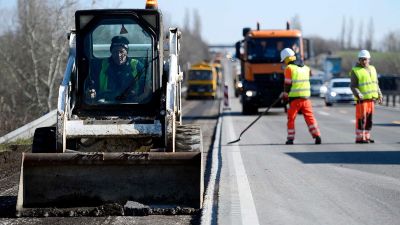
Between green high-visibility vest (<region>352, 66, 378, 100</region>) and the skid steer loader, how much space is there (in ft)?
24.1

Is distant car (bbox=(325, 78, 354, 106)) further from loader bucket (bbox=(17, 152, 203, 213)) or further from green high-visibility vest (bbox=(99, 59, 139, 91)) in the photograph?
loader bucket (bbox=(17, 152, 203, 213))

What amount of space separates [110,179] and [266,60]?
2026 centimetres

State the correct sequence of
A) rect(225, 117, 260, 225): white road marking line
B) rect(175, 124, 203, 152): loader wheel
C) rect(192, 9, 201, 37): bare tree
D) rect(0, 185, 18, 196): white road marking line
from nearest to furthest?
rect(225, 117, 260, 225): white road marking line
rect(175, 124, 203, 152): loader wheel
rect(0, 185, 18, 196): white road marking line
rect(192, 9, 201, 37): bare tree

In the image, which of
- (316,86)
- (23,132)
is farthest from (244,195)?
(316,86)

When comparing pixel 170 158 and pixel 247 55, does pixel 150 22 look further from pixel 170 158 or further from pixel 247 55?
pixel 247 55

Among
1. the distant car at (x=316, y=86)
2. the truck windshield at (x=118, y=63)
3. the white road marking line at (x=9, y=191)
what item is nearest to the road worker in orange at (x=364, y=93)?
the truck windshield at (x=118, y=63)

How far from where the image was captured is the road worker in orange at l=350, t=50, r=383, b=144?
17297mm

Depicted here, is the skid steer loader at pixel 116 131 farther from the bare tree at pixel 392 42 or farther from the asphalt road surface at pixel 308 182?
the bare tree at pixel 392 42

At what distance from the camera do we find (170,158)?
9391 mm

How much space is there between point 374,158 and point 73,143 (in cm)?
596

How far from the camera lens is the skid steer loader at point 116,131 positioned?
30.7ft

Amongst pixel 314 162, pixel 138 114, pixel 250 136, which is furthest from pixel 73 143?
pixel 250 136

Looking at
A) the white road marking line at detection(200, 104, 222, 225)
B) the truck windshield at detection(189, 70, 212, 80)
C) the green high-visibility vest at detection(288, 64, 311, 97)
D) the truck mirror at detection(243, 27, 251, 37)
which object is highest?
the truck mirror at detection(243, 27, 251, 37)

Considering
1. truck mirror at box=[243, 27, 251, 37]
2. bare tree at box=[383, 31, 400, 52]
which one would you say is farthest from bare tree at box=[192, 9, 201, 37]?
truck mirror at box=[243, 27, 251, 37]
